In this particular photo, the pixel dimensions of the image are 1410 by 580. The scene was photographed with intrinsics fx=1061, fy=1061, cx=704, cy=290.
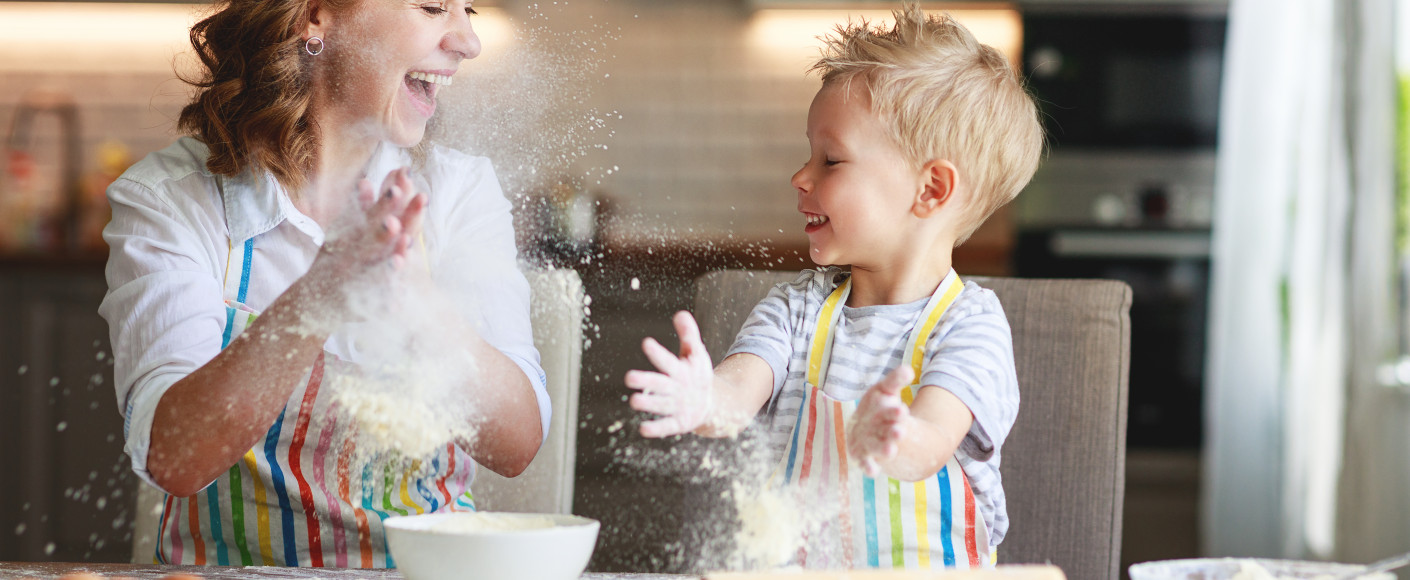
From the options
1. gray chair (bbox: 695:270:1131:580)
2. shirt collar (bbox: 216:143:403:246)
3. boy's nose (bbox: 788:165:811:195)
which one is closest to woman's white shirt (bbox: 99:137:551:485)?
shirt collar (bbox: 216:143:403:246)

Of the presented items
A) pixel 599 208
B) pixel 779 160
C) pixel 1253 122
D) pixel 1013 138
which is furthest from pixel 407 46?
pixel 1253 122

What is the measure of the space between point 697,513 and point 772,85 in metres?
0.51

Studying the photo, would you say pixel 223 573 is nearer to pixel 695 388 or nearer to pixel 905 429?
pixel 695 388

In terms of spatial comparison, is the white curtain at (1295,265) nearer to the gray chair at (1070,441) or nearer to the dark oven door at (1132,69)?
the dark oven door at (1132,69)

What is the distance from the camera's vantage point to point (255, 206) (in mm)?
900

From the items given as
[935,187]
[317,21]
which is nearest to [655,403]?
[935,187]

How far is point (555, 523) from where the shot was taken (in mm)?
699

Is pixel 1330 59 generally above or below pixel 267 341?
above

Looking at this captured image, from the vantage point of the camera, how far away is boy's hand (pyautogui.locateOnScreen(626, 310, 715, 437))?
0.66 metres

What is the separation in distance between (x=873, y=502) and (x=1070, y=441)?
1.09 ft

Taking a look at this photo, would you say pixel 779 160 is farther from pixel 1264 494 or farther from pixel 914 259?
pixel 1264 494

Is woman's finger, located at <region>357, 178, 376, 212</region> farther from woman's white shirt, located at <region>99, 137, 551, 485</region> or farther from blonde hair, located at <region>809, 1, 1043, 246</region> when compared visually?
blonde hair, located at <region>809, 1, 1043, 246</region>

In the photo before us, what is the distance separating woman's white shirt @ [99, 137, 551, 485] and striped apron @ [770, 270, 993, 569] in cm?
25

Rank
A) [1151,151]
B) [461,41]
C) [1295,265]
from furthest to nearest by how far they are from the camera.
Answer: [1151,151] → [1295,265] → [461,41]
